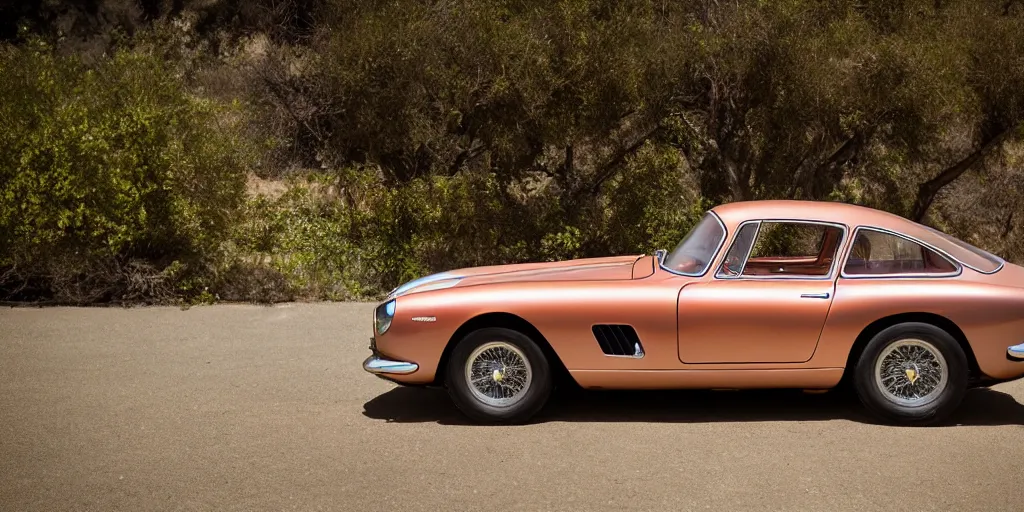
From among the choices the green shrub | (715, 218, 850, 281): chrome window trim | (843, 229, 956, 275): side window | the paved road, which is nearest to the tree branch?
the paved road

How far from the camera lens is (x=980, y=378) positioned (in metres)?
6.47

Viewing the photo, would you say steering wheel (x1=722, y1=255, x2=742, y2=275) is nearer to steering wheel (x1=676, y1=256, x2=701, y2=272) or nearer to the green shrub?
steering wheel (x1=676, y1=256, x2=701, y2=272)

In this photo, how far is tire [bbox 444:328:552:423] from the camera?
645 cm

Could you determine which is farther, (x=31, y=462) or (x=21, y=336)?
(x=21, y=336)

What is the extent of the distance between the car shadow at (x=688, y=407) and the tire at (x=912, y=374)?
0.23 meters

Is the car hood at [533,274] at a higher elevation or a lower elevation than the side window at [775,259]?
lower

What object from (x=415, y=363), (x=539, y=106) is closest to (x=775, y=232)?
(x=539, y=106)

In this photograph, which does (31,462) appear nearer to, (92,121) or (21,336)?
(21,336)

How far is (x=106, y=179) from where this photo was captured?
1113cm

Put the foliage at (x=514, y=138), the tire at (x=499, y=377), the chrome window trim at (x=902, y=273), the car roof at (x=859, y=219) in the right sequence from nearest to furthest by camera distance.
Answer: the tire at (x=499, y=377) → the chrome window trim at (x=902, y=273) → the car roof at (x=859, y=219) → the foliage at (x=514, y=138)

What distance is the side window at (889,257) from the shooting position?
6644 millimetres

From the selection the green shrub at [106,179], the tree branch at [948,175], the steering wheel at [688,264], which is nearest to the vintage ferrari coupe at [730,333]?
the steering wheel at [688,264]

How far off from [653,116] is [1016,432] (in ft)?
24.1

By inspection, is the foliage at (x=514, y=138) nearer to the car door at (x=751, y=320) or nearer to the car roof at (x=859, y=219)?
the car roof at (x=859, y=219)
